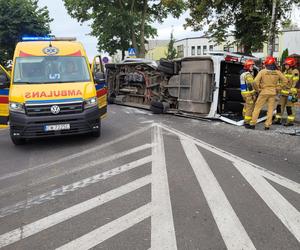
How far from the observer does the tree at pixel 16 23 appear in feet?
96.3

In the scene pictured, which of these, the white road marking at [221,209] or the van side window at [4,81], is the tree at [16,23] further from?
the white road marking at [221,209]

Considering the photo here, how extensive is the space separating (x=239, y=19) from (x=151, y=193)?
16817 millimetres

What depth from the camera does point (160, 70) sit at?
545 inches

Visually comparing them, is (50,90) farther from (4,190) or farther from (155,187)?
(155,187)

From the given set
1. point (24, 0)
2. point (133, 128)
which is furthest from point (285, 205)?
point (24, 0)

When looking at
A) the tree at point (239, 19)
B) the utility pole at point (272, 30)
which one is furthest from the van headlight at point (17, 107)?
the tree at point (239, 19)

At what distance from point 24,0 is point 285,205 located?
30.6 m

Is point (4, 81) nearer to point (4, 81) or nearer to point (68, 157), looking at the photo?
point (4, 81)

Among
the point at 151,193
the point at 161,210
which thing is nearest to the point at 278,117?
the point at 151,193

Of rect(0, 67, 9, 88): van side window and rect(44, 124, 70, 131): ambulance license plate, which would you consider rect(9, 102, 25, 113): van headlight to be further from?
rect(0, 67, 9, 88): van side window

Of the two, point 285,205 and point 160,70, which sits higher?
point 160,70

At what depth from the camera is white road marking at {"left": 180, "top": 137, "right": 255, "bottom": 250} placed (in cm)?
387

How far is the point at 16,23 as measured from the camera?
2945 cm

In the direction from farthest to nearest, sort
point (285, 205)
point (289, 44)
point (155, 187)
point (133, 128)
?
point (289, 44), point (133, 128), point (155, 187), point (285, 205)
